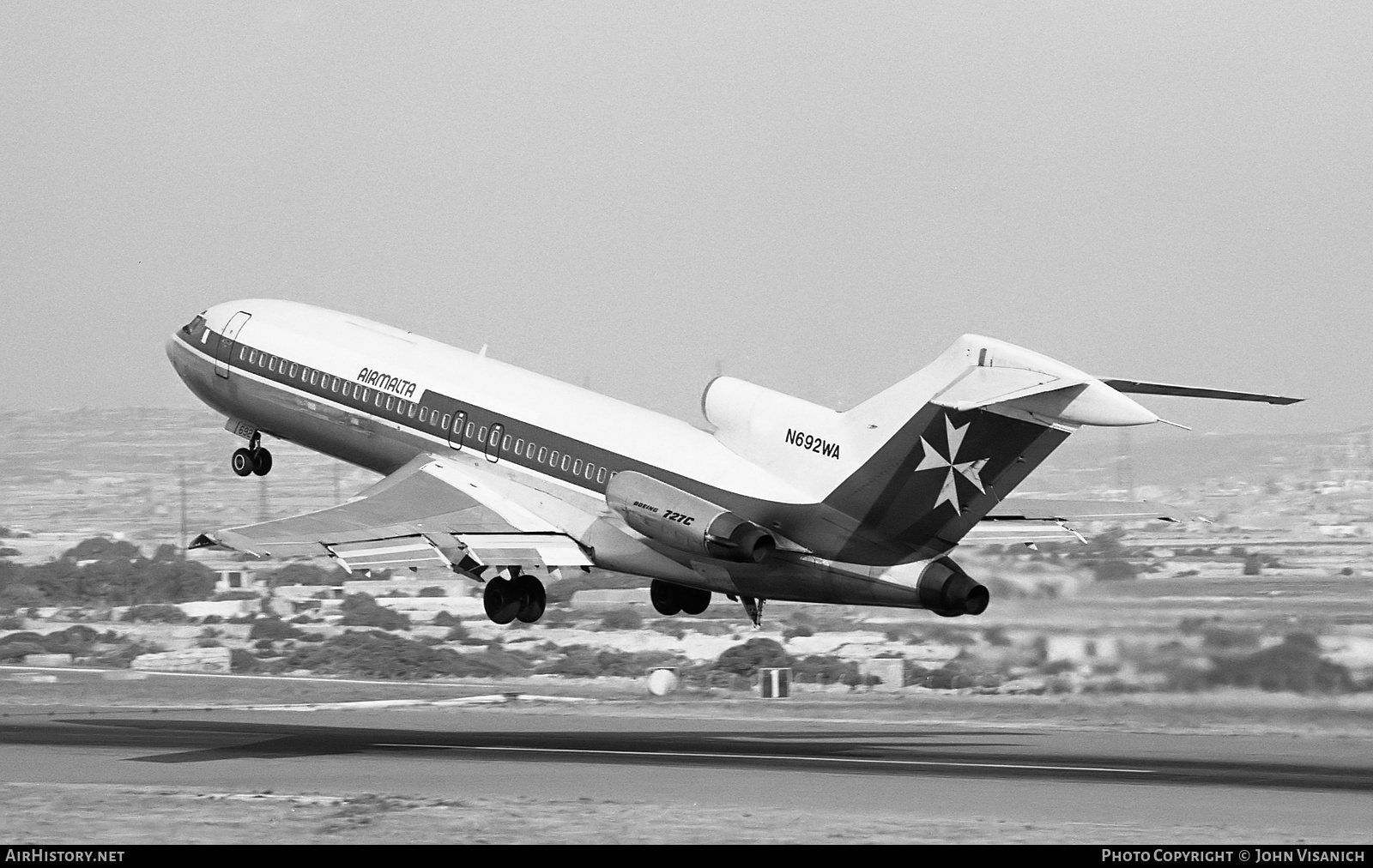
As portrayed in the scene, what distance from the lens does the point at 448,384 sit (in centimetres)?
3862

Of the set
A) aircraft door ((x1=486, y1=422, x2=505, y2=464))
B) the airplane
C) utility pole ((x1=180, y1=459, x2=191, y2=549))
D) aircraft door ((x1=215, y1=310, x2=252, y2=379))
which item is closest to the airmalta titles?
the airplane

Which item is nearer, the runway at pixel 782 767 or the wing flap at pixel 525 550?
the runway at pixel 782 767

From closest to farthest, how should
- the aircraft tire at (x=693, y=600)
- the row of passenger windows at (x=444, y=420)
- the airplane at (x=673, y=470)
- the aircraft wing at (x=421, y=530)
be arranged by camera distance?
the airplane at (x=673, y=470) → the aircraft wing at (x=421, y=530) → the row of passenger windows at (x=444, y=420) → the aircraft tire at (x=693, y=600)

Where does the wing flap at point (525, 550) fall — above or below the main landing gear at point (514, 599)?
above

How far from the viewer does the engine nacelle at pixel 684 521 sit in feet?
105

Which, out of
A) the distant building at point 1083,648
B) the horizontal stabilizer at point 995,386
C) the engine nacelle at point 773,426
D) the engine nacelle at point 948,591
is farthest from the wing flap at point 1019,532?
the horizontal stabilizer at point 995,386

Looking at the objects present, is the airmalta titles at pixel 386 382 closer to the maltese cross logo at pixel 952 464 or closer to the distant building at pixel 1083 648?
the maltese cross logo at pixel 952 464

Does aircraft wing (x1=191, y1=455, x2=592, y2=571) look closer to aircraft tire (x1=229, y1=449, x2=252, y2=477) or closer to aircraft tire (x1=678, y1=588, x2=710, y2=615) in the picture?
aircraft tire (x1=678, y1=588, x2=710, y2=615)

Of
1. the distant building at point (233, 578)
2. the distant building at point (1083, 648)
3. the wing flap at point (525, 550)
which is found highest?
the distant building at point (233, 578)

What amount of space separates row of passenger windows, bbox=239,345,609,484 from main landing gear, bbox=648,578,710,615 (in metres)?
3.47

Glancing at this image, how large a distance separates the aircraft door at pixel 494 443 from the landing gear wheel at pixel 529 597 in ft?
8.83

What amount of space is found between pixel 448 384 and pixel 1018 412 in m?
13.5

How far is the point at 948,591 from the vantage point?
31844 millimetres
